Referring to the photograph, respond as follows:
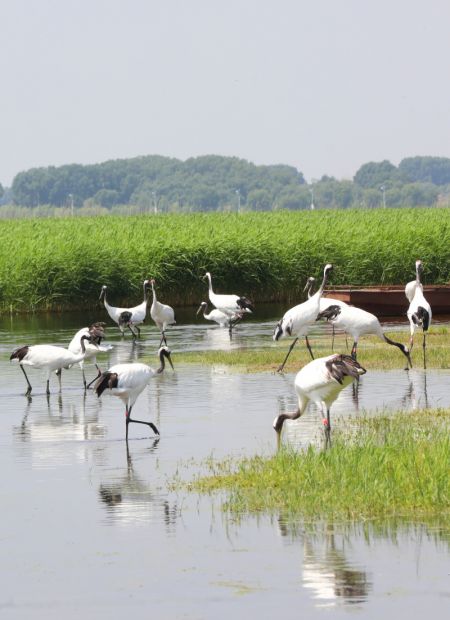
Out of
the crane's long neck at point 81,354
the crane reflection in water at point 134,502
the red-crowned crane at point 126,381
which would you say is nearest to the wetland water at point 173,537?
the crane reflection in water at point 134,502

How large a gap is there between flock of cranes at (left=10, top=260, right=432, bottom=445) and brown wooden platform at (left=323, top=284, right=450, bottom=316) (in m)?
3.84

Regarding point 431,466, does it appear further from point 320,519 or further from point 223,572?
point 223,572

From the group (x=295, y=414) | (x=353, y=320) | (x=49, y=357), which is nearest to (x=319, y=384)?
(x=295, y=414)

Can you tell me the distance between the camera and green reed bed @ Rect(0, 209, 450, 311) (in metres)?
41.1

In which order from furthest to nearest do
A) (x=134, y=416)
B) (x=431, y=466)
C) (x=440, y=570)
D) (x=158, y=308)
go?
(x=158, y=308) → (x=134, y=416) → (x=431, y=466) → (x=440, y=570)

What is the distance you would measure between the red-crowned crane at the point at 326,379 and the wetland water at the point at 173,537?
886 millimetres

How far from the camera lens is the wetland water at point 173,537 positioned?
9.69 metres

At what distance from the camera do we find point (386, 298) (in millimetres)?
37469

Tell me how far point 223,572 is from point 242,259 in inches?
1359

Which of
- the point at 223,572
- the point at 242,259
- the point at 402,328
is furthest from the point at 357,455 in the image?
the point at 242,259

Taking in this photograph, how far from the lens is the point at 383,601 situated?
375 inches

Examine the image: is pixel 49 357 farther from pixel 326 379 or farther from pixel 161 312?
pixel 161 312

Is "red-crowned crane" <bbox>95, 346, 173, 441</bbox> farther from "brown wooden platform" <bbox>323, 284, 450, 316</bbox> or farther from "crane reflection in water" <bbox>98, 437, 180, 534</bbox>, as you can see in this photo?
"brown wooden platform" <bbox>323, 284, 450, 316</bbox>

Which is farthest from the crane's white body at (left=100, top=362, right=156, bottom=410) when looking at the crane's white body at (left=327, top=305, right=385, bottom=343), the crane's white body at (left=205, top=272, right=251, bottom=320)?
the crane's white body at (left=205, top=272, right=251, bottom=320)
